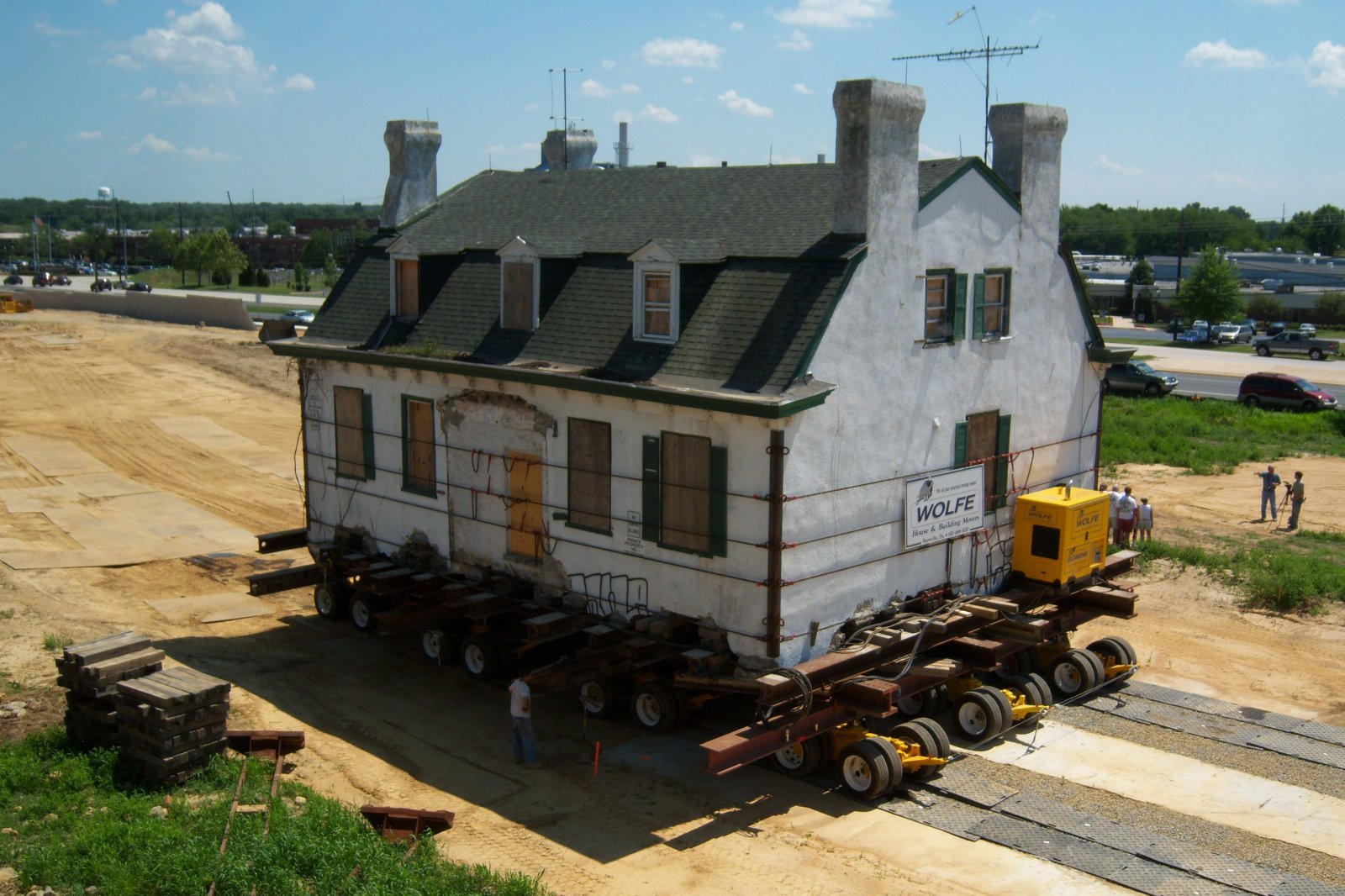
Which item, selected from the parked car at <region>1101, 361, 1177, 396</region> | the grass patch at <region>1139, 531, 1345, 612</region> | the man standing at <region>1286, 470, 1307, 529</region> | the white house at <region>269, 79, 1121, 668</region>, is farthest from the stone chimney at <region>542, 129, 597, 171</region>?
the parked car at <region>1101, 361, 1177, 396</region>

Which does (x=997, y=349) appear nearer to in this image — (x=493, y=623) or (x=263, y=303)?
(x=493, y=623)

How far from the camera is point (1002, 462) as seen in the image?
19734mm

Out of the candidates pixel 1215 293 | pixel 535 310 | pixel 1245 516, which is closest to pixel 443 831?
pixel 535 310

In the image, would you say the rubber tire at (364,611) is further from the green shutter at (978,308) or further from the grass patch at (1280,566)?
the grass patch at (1280,566)

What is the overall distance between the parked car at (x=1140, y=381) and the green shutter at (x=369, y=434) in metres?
38.9

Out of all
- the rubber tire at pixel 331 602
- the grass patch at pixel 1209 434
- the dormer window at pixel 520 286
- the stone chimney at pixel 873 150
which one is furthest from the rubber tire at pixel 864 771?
the grass patch at pixel 1209 434

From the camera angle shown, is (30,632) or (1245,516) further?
(1245,516)

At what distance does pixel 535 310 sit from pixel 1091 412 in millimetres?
10126

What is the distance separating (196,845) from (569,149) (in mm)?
18099

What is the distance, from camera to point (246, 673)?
19.9m

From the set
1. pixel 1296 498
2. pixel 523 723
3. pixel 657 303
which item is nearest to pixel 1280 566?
pixel 1296 498

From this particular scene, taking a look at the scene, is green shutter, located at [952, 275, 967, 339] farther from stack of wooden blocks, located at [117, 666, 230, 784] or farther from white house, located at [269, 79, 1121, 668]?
stack of wooden blocks, located at [117, 666, 230, 784]

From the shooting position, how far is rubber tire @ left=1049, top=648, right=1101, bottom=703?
748 inches

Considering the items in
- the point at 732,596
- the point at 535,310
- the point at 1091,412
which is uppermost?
the point at 535,310
